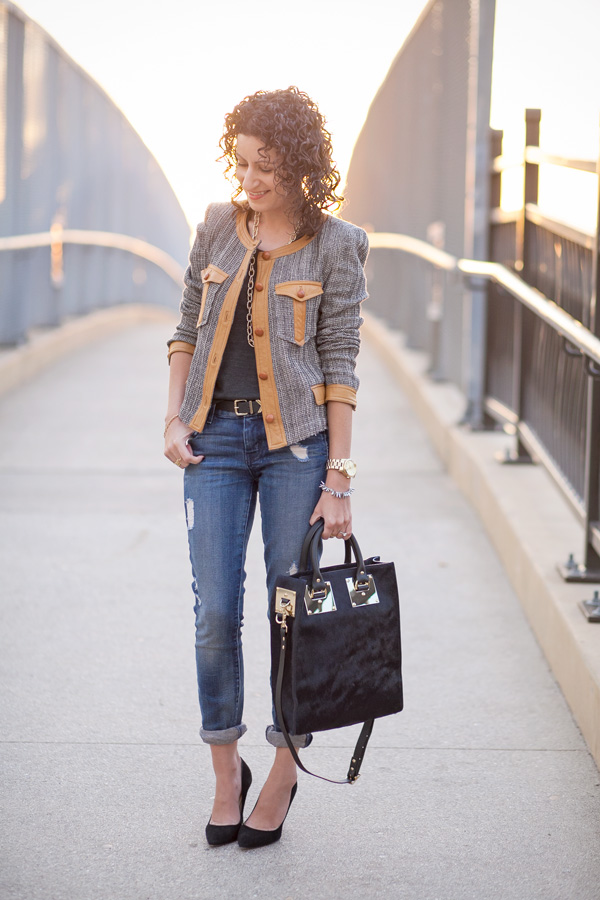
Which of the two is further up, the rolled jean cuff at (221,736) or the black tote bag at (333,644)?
the black tote bag at (333,644)

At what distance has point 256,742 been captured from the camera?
3.63 meters

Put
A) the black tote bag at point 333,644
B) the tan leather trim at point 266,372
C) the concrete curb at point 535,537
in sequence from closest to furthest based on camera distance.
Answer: the black tote bag at point 333,644 < the tan leather trim at point 266,372 < the concrete curb at point 535,537

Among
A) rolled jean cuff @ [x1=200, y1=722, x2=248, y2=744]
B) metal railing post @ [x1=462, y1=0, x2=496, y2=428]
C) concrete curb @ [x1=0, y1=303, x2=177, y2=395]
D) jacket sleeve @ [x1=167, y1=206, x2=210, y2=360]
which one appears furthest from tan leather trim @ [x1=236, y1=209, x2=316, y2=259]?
concrete curb @ [x1=0, y1=303, x2=177, y2=395]

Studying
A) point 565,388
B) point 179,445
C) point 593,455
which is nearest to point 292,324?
point 179,445

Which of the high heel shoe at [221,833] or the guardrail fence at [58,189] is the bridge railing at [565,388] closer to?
the high heel shoe at [221,833]

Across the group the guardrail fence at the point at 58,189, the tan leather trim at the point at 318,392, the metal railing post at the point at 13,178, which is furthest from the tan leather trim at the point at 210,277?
the metal railing post at the point at 13,178

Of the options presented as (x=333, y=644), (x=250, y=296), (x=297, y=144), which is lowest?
(x=333, y=644)

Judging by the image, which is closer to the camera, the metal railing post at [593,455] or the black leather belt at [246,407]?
the black leather belt at [246,407]

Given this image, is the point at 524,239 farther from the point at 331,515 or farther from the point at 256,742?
the point at 331,515

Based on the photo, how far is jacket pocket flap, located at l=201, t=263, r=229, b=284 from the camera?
2939mm

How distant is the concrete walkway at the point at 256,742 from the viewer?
2.88 m

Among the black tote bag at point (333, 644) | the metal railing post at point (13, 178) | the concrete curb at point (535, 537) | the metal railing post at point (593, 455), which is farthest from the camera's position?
the metal railing post at point (13, 178)

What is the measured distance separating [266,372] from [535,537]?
229cm

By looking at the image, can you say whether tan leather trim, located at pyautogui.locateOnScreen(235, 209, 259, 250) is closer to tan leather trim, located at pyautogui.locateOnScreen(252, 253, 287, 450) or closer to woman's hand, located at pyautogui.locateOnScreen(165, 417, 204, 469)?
tan leather trim, located at pyautogui.locateOnScreen(252, 253, 287, 450)
